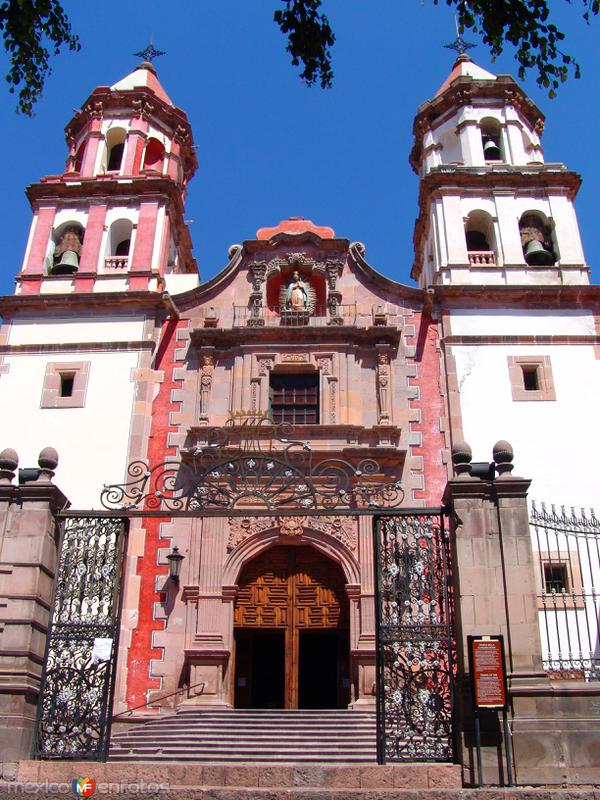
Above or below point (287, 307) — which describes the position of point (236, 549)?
below

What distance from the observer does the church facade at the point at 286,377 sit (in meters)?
16.1

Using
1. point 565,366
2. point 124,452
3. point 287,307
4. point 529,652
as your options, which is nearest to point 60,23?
point 529,652

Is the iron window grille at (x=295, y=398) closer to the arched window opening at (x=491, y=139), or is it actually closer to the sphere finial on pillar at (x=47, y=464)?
the sphere finial on pillar at (x=47, y=464)

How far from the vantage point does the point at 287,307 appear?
773 inches

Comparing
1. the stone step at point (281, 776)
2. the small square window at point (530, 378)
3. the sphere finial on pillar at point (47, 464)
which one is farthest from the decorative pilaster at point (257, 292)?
the stone step at point (281, 776)

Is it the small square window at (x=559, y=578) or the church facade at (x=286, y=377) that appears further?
the church facade at (x=286, y=377)

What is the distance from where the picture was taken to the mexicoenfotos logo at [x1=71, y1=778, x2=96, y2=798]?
26.2ft

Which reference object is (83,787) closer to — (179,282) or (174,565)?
(174,565)

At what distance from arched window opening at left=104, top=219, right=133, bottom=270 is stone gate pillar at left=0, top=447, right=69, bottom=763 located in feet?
34.2

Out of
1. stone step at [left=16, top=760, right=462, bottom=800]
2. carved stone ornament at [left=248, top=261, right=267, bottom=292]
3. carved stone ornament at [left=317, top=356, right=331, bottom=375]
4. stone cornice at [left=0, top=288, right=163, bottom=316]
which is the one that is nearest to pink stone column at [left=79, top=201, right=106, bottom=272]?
stone cornice at [left=0, top=288, right=163, bottom=316]

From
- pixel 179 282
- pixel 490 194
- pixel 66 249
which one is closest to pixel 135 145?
pixel 66 249

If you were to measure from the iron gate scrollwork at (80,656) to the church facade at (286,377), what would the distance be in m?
3.33

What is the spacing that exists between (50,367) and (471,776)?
13.3 meters

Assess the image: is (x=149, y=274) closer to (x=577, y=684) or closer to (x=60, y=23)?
(x=60, y=23)
